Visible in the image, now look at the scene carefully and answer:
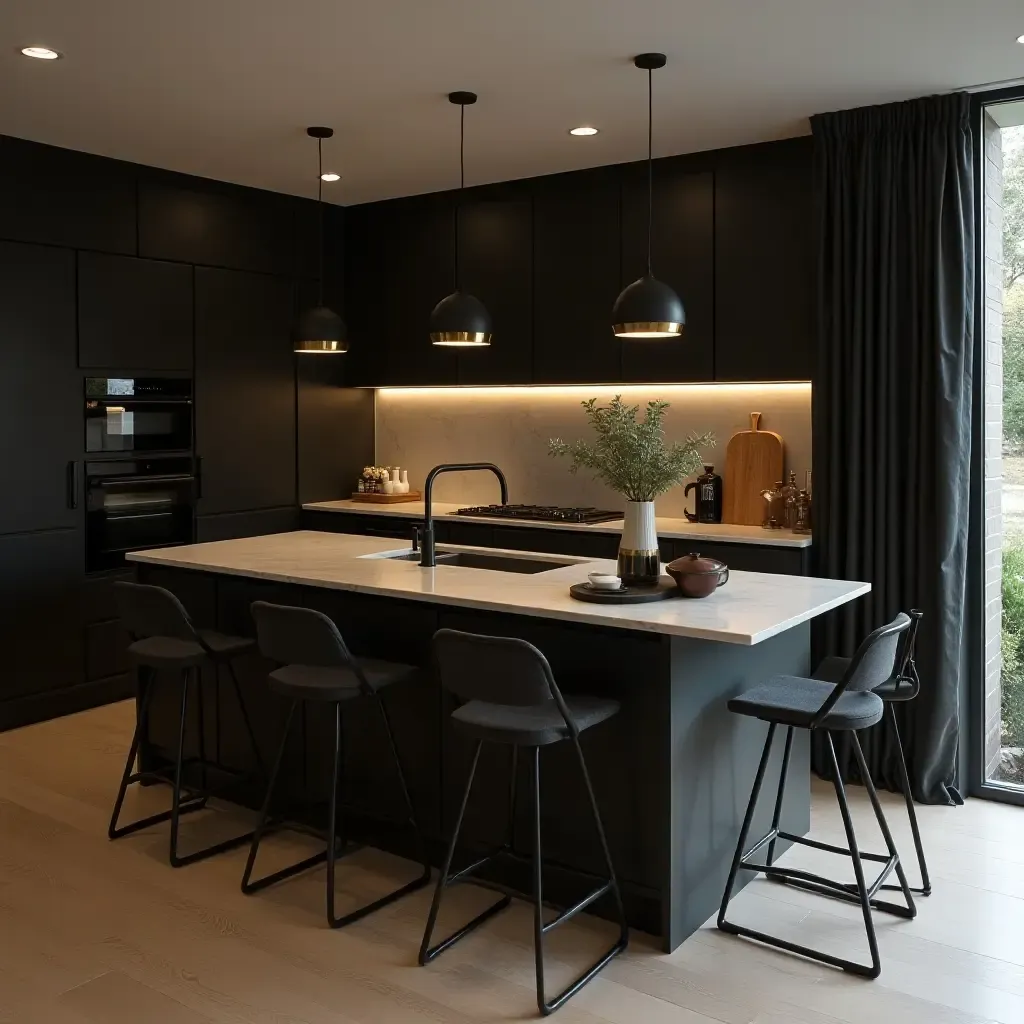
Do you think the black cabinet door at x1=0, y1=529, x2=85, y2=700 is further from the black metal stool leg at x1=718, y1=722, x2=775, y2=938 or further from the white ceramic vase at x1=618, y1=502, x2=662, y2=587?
the black metal stool leg at x1=718, y1=722, x2=775, y2=938

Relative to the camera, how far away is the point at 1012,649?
464 centimetres

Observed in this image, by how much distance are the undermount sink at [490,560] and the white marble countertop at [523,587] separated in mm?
37

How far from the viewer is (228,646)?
12.8 ft

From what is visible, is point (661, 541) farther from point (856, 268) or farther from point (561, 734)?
point (561, 734)

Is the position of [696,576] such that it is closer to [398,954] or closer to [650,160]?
[398,954]

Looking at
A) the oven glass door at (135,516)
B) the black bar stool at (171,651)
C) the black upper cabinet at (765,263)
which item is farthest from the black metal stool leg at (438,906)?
the oven glass door at (135,516)

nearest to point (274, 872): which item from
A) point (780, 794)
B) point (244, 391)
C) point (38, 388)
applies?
point (780, 794)

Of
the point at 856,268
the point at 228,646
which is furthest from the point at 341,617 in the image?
the point at 856,268

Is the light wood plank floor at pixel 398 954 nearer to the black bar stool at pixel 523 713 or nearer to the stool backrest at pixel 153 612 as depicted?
the black bar stool at pixel 523 713

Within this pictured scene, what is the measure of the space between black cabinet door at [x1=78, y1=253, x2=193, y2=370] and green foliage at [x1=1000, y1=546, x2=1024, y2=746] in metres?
4.22

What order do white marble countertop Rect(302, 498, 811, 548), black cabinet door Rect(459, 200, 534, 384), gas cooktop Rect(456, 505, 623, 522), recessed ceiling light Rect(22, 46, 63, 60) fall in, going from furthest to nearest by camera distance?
black cabinet door Rect(459, 200, 534, 384) → gas cooktop Rect(456, 505, 623, 522) → white marble countertop Rect(302, 498, 811, 548) → recessed ceiling light Rect(22, 46, 63, 60)

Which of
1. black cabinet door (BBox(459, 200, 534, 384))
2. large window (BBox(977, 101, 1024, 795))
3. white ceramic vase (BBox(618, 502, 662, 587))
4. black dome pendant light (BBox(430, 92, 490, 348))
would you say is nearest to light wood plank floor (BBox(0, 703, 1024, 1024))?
large window (BBox(977, 101, 1024, 795))

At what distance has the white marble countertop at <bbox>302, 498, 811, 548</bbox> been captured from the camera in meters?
4.80

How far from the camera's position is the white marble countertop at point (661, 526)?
4.80 metres
